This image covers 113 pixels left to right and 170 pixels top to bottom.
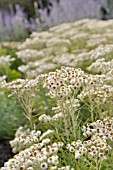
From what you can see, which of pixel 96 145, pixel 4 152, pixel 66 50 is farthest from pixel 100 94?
pixel 66 50

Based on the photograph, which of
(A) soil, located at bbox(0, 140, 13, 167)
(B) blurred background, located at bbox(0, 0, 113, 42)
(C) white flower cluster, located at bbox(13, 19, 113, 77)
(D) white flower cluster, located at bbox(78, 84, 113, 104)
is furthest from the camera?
(B) blurred background, located at bbox(0, 0, 113, 42)

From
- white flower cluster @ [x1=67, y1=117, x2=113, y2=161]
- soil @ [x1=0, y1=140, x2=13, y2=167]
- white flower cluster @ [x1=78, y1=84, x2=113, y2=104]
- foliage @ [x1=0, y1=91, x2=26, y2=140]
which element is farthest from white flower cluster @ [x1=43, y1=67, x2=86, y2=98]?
foliage @ [x1=0, y1=91, x2=26, y2=140]

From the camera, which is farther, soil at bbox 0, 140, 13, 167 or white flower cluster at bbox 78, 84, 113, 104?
soil at bbox 0, 140, 13, 167

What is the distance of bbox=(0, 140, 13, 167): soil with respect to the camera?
5.32 m

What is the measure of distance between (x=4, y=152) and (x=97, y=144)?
317 centimetres

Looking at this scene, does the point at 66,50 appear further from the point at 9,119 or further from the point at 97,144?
the point at 97,144

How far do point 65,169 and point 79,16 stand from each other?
498 inches

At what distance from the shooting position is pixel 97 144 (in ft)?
8.36

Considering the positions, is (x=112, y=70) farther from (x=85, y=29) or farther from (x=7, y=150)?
(x=85, y=29)

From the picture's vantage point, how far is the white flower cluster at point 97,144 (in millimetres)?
2479

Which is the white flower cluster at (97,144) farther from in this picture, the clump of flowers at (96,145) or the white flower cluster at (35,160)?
the white flower cluster at (35,160)

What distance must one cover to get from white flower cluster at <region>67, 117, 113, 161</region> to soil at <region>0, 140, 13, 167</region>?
2619 mm

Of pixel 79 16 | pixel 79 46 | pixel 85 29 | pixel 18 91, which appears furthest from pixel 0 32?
pixel 18 91

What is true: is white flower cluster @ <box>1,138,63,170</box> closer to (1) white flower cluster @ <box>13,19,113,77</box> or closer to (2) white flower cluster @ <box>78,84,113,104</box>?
(2) white flower cluster @ <box>78,84,113,104</box>
